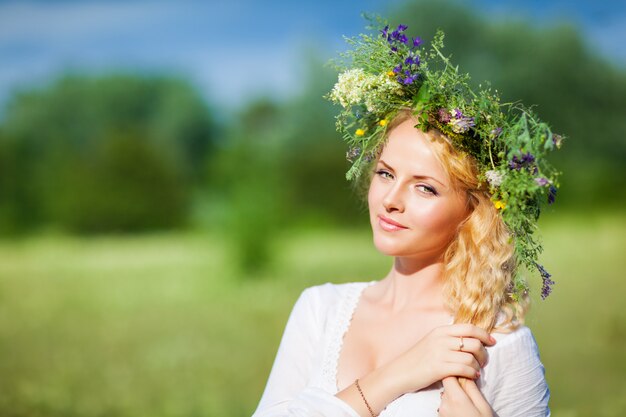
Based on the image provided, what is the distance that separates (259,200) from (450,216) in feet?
26.1

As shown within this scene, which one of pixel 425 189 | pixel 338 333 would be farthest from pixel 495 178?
pixel 338 333

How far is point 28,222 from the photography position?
14672 millimetres

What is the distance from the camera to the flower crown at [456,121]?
81.7 inches

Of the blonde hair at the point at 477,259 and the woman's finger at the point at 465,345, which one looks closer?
the woman's finger at the point at 465,345

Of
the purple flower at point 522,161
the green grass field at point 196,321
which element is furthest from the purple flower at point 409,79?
the green grass field at point 196,321

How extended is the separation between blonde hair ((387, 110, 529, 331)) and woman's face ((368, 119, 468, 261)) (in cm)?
3

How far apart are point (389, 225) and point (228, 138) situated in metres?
12.0

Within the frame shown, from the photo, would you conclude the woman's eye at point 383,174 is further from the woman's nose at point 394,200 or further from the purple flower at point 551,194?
the purple flower at point 551,194

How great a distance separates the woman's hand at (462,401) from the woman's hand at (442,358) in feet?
0.09

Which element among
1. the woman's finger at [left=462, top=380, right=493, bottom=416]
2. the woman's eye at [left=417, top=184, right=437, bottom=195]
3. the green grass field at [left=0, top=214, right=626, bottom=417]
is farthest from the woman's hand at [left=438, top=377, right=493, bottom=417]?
the green grass field at [left=0, top=214, right=626, bottom=417]

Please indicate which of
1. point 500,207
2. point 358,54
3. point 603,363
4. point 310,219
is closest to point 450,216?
point 500,207

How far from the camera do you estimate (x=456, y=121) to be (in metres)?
2.15

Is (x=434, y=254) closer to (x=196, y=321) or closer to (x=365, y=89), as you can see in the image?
(x=365, y=89)

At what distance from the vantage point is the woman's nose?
223 cm
